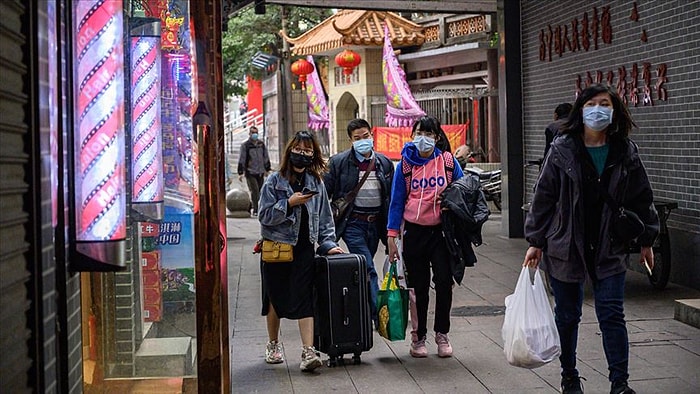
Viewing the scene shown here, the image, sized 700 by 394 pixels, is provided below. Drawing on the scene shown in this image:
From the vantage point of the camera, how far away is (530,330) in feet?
20.2

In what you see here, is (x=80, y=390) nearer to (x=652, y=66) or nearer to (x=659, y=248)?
(x=659, y=248)

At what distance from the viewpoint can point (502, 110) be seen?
16000mm

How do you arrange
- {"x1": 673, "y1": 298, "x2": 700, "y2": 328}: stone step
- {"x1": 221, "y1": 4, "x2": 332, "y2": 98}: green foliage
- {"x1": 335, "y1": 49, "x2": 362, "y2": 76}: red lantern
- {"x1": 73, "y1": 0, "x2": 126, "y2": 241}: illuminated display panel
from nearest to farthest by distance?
{"x1": 73, "y1": 0, "x2": 126, "y2": 241}: illuminated display panel
{"x1": 673, "y1": 298, "x2": 700, "y2": 328}: stone step
{"x1": 335, "y1": 49, "x2": 362, "y2": 76}: red lantern
{"x1": 221, "y1": 4, "x2": 332, "y2": 98}: green foliage

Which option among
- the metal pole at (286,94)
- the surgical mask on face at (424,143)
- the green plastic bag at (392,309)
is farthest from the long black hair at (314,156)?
the metal pole at (286,94)

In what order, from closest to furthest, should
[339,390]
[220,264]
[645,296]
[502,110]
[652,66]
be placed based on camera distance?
[220,264] < [339,390] < [645,296] < [652,66] < [502,110]

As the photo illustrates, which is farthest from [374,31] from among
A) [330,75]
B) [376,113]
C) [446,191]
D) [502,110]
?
[446,191]

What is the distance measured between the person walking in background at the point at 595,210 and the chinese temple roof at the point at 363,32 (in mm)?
19764

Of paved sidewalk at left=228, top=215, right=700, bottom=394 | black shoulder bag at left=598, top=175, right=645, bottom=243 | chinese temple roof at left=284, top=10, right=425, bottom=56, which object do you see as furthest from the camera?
chinese temple roof at left=284, top=10, right=425, bottom=56

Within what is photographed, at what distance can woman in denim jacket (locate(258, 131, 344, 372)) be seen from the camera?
7336 millimetres

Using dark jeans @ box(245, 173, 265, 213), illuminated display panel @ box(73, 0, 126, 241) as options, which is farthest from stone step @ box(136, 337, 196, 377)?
dark jeans @ box(245, 173, 265, 213)

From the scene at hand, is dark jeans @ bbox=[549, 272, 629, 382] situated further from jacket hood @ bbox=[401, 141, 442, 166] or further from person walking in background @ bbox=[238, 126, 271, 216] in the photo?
person walking in background @ bbox=[238, 126, 271, 216]

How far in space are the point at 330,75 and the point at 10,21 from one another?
93.8 feet

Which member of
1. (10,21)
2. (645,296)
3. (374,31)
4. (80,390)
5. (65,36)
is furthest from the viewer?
(374,31)

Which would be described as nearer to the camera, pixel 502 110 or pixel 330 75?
pixel 502 110
